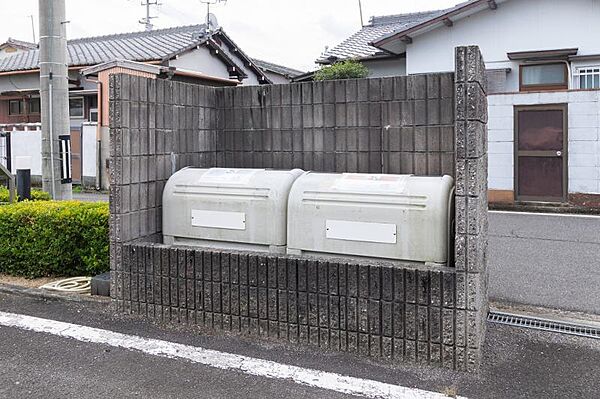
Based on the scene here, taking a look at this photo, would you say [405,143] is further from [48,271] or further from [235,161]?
[48,271]

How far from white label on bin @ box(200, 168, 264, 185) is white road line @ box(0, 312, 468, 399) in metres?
1.19

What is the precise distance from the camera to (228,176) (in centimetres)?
400

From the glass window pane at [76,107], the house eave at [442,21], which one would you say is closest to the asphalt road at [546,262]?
the house eave at [442,21]

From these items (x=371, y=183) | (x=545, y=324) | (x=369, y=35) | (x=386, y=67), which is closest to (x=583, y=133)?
(x=386, y=67)

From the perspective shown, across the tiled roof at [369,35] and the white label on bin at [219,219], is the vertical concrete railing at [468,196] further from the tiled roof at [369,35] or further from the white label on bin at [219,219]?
the tiled roof at [369,35]

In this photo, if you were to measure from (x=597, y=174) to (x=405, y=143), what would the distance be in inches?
295

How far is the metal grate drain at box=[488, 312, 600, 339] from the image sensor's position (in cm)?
369

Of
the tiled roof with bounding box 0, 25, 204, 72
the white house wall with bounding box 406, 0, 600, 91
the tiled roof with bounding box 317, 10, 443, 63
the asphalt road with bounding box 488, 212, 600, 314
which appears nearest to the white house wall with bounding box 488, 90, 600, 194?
the asphalt road with bounding box 488, 212, 600, 314

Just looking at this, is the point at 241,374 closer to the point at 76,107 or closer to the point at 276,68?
the point at 76,107

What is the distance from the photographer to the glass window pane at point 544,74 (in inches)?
468

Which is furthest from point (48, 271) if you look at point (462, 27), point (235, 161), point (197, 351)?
point (462, 27)

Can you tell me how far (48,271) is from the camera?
4.97 m

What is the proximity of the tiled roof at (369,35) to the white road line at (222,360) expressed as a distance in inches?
462

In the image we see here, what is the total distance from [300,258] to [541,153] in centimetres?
826
